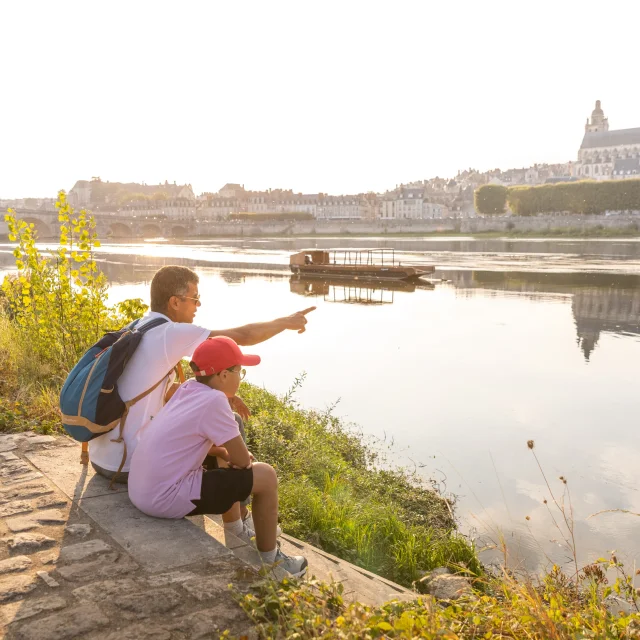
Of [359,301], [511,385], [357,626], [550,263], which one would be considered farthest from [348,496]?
[550,263]

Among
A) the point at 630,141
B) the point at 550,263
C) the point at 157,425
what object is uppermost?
the point at 630,141

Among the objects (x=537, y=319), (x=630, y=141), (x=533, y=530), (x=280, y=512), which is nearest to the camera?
(x=280, y=512)

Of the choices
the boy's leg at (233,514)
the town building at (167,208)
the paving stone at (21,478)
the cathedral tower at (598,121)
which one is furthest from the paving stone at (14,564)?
the cathedral tower at (598,121)

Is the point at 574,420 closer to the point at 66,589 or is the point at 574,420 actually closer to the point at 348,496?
the point at 348,496

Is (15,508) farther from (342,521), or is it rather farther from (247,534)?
(342,521)

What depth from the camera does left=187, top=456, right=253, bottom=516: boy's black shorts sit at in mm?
3711

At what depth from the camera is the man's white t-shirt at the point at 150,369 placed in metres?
4.01

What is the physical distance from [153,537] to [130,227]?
346 ft

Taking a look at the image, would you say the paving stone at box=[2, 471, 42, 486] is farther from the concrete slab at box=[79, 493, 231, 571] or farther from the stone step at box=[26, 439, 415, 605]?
the concrete slab at box=[79, 493, 231, 571]

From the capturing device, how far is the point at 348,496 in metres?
6.47

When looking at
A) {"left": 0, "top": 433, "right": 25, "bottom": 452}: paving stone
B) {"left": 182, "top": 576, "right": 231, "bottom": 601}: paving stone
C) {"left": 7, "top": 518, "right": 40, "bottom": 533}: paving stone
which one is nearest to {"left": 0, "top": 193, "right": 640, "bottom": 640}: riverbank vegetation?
{"left": 182, "top": 576, "right": 231, "bottom": 601}: paving stone

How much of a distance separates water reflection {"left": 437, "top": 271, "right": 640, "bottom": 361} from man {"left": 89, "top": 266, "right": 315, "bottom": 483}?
1093cm

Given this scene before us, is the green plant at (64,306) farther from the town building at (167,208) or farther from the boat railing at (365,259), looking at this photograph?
the town building at (167,208)

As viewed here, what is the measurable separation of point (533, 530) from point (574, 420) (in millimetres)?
3666
